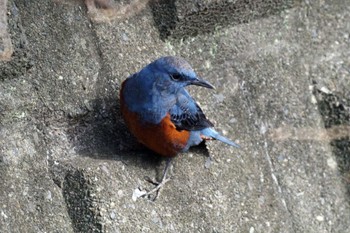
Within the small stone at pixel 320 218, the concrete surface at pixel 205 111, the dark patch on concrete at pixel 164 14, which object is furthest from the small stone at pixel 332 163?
the dark patch on concrete at pixel 164 14

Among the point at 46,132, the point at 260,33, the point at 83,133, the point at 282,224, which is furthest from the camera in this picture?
the point at 260,33

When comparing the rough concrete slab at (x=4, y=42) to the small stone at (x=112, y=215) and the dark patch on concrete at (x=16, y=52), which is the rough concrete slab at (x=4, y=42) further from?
the small stone at (x=112, y=215)

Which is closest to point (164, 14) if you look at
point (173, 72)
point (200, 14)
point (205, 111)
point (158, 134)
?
point (200, 14)

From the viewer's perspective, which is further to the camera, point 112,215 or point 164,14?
point 164,14

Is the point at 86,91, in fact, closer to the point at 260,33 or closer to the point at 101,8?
the point at 101,8

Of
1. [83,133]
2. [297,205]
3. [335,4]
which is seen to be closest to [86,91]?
[83,133]

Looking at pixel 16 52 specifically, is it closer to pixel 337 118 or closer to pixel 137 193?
pixel 137 193
